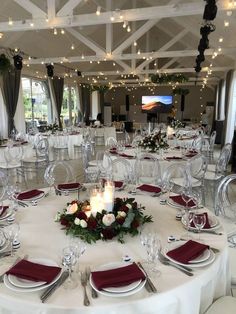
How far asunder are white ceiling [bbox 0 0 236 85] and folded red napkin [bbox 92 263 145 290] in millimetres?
4976

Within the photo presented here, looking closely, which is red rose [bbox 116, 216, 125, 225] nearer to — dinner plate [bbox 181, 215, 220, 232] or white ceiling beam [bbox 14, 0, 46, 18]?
dinner plate [bbox 181, 215, 220, 232]

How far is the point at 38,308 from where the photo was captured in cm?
152

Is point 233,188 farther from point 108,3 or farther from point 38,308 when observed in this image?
point 108,3

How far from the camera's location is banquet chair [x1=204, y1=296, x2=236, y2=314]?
183 centimetres

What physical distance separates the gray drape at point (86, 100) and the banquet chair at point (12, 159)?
11.7 metres

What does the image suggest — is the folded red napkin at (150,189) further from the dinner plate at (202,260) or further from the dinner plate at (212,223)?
the dinner plate at (202,260)

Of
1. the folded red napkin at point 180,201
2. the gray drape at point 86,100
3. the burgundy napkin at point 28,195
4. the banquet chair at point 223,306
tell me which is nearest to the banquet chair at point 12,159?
the burgundy napkin at point 28,195

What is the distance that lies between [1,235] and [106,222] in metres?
0.76

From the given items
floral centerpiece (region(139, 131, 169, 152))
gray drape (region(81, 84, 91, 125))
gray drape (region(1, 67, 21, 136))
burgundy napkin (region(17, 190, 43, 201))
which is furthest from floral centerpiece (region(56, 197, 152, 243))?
gray drape (region(81, 84, 91, 125))

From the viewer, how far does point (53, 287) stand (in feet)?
5.41

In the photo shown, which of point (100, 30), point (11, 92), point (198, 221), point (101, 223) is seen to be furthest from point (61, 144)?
point (198, 221)

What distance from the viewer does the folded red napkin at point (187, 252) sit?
1867mm

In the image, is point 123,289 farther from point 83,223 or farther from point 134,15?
point 134,15

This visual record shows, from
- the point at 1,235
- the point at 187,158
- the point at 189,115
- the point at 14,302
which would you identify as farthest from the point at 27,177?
the point at 189,115
